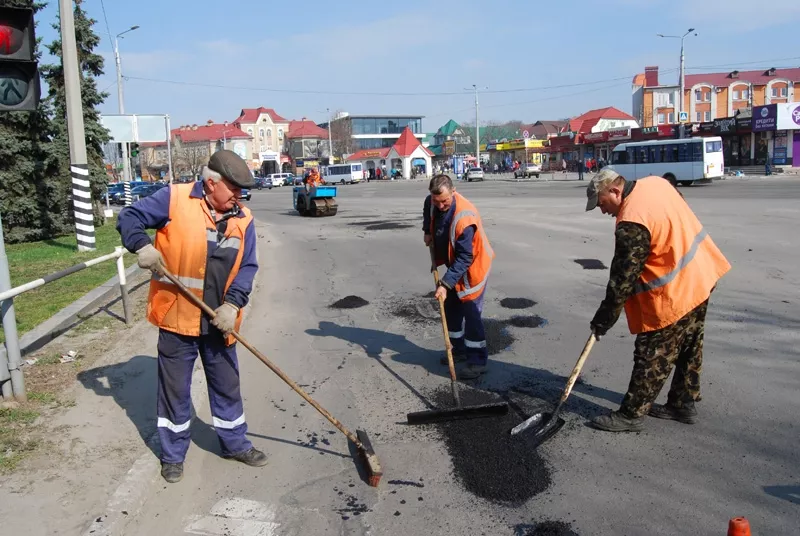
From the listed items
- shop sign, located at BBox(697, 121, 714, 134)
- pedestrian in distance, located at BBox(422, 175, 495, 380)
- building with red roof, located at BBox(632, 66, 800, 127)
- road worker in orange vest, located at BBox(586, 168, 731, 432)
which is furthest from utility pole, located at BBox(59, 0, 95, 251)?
building with red roof, located at BBox(632, 66, 800, 127)

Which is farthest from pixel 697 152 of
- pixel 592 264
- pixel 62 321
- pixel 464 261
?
pixel 62 321

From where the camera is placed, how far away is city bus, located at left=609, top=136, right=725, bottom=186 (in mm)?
32656

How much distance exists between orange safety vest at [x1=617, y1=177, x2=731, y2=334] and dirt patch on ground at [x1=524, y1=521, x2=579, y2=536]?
4.97 ft

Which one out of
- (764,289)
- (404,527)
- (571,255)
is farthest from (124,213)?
(571,255)

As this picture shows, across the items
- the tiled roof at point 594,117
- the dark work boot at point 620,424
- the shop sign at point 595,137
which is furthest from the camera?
the tiled roof at point 594,117

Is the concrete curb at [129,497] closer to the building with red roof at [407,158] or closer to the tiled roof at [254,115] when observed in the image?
the building with red roof at [407,158]

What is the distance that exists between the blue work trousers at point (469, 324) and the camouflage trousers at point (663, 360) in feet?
4.97

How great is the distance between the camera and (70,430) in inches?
173

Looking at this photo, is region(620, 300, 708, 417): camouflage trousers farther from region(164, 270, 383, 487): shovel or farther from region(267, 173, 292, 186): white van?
region(267, 173, 292, 186): white van

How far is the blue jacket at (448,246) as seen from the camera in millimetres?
5406

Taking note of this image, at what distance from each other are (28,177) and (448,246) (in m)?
15.0

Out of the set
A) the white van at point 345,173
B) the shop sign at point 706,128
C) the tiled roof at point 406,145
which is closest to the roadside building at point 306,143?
the tiled roof at point 406,145

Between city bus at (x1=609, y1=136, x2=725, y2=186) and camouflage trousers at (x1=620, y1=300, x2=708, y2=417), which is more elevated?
city bus at (x1=609, y1=136, x2=725, y2=186)

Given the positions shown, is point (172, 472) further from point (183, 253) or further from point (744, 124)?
point (744, 124)
